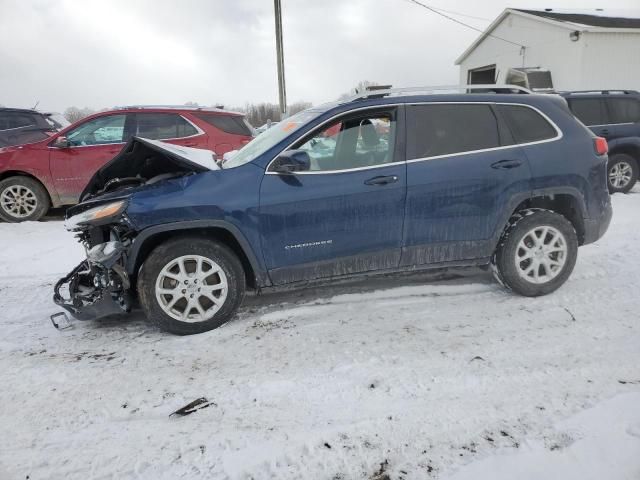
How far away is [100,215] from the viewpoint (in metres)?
3.20

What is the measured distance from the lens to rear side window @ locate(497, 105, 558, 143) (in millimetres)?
3768

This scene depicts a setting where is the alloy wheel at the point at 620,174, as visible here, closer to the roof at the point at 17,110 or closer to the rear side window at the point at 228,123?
the rear side window at the point at 228,123

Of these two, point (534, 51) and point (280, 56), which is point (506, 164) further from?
point (534, 51)

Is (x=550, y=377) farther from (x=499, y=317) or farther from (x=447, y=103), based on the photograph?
(x=447, y=103)

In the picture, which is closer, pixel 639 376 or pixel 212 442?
pixel 212 442

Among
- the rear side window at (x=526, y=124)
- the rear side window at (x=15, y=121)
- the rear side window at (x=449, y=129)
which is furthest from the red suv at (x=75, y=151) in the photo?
the rear side window at (x=526, y=124)

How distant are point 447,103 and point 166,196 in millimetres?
2357

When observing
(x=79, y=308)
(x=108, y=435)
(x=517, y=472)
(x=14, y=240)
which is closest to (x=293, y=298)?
(x=79, y=308)

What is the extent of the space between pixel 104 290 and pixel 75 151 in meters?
4.87

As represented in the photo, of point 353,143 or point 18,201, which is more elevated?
point 353,143

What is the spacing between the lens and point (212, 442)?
225 centimetres

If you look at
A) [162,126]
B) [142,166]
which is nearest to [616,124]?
[162,126]

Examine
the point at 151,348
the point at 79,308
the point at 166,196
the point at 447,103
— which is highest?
the point at 447,103

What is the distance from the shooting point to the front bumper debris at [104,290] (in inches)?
127
